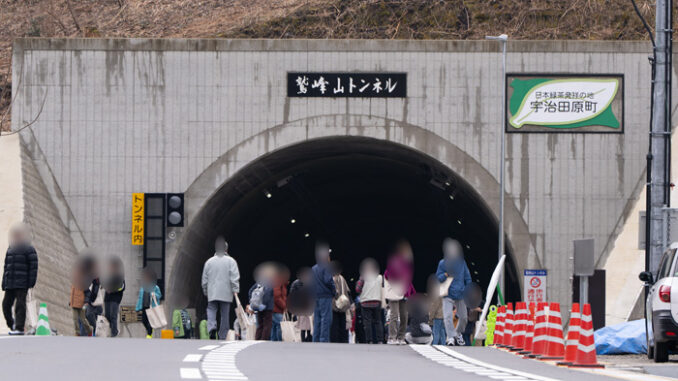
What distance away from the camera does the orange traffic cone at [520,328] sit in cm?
1870

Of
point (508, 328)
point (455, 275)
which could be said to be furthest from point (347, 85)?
point (508, 328)

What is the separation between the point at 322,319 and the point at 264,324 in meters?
1.35

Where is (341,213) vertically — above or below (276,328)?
above

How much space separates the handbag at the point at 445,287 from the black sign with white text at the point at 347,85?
8834 mm

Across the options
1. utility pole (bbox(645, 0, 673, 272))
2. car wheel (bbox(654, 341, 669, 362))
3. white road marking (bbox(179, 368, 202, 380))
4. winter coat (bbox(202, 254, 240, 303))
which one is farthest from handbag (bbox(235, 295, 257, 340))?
white road marking (bbox(179, 368, 202, 380))

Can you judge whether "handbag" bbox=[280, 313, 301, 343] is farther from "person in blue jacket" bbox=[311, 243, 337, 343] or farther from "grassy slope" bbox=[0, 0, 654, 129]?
"grassy slope" bbox=[0, 0, 654, 129]

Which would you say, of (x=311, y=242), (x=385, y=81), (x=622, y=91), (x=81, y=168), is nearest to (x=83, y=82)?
(x=81, y=168)

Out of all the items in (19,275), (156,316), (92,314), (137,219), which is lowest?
(156,316)

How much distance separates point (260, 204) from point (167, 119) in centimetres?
795

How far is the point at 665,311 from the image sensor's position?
16.3 metres

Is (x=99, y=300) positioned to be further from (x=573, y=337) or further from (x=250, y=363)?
(x=573, y=337)

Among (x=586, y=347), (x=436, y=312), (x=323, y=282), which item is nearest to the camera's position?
(x=586, y=347)

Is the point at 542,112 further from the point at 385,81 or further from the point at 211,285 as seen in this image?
the point at 211,285

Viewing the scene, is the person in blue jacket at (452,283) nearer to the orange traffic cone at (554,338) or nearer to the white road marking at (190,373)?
the orange traffic cone at (554,338)
